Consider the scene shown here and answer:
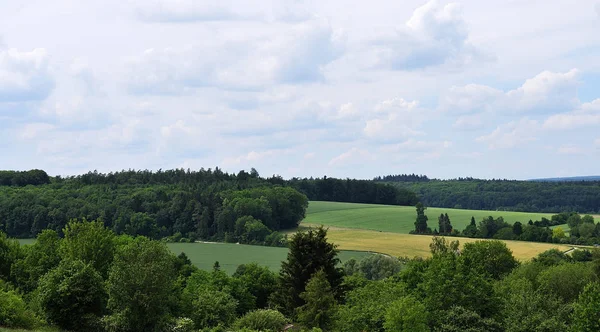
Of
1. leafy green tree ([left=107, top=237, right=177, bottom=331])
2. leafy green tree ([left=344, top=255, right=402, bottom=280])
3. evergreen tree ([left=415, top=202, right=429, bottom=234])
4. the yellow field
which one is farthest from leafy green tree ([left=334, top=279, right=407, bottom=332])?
evergreen tree ([left=415, top=202, right=429, bottom=234])

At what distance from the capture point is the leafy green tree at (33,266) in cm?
5688

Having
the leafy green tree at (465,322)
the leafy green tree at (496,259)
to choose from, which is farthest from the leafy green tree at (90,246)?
the leafy green tree at (496,259)

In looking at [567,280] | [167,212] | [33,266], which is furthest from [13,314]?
[167,212]

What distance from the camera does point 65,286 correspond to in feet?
143

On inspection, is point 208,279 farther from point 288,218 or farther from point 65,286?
point 288,218

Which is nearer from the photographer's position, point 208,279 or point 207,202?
point 208,279

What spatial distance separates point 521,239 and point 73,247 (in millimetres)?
115730

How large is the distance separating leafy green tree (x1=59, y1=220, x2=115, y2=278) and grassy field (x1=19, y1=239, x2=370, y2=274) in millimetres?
47841

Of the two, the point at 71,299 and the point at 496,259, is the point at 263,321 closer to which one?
the point at 71,299

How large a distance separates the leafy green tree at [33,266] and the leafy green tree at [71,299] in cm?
1201

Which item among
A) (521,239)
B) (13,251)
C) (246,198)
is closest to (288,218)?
(246,198)

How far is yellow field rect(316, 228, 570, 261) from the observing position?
120438mm

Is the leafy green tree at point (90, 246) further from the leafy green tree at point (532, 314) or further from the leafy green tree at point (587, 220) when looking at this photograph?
the leafy green tree at point (587, 220)

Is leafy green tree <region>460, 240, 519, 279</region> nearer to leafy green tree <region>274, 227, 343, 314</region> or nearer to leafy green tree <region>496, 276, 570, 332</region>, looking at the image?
leafy green tree <region>274, 227, 343, 314</region>
